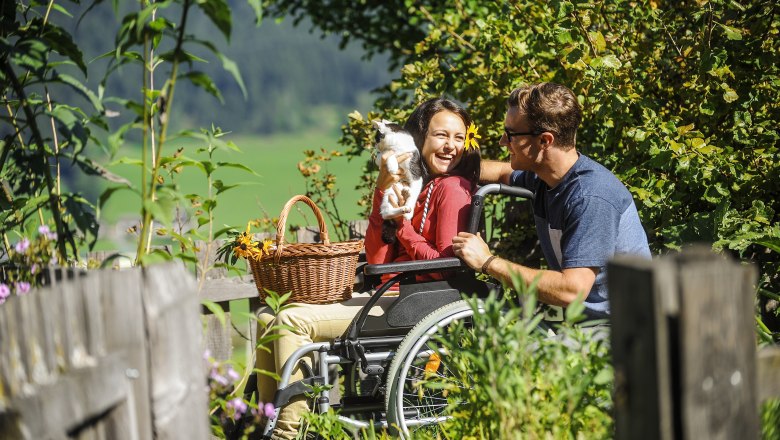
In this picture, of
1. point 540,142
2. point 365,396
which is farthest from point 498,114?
point 365,396

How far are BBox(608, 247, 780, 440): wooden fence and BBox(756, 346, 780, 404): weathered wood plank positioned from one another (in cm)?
12

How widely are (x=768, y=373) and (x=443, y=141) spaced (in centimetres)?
214

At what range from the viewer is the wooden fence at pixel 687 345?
1.47 meters

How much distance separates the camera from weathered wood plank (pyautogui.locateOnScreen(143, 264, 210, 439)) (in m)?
1.61

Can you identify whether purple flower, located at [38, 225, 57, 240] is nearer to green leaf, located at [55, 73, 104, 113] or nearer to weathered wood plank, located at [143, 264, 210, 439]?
green leaf, located at [55, 73, 104, 113]

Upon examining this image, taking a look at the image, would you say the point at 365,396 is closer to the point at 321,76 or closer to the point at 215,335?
the point at 215,335

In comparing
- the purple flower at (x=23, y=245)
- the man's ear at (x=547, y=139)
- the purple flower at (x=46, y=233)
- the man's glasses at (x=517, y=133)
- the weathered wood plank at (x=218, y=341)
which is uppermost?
the man's glasses at (x=517, y=133)

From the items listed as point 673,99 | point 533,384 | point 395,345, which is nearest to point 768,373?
point 533,384

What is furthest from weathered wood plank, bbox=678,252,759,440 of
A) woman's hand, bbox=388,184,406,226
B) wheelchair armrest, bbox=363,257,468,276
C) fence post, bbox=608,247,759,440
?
woman's hand, bbox=388,184,406,226

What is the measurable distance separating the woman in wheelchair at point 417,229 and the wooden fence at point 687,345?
170cm

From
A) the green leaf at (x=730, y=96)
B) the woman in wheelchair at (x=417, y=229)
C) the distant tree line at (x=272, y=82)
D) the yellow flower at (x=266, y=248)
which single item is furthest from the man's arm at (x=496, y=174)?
the distant tree line at (x=272, y=82)

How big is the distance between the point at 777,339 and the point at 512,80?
5.71 ft

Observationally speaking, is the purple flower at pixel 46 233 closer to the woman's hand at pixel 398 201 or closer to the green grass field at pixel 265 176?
the woman's hand at pixel 398 201

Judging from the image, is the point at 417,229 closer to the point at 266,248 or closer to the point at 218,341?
the point at 266,248
